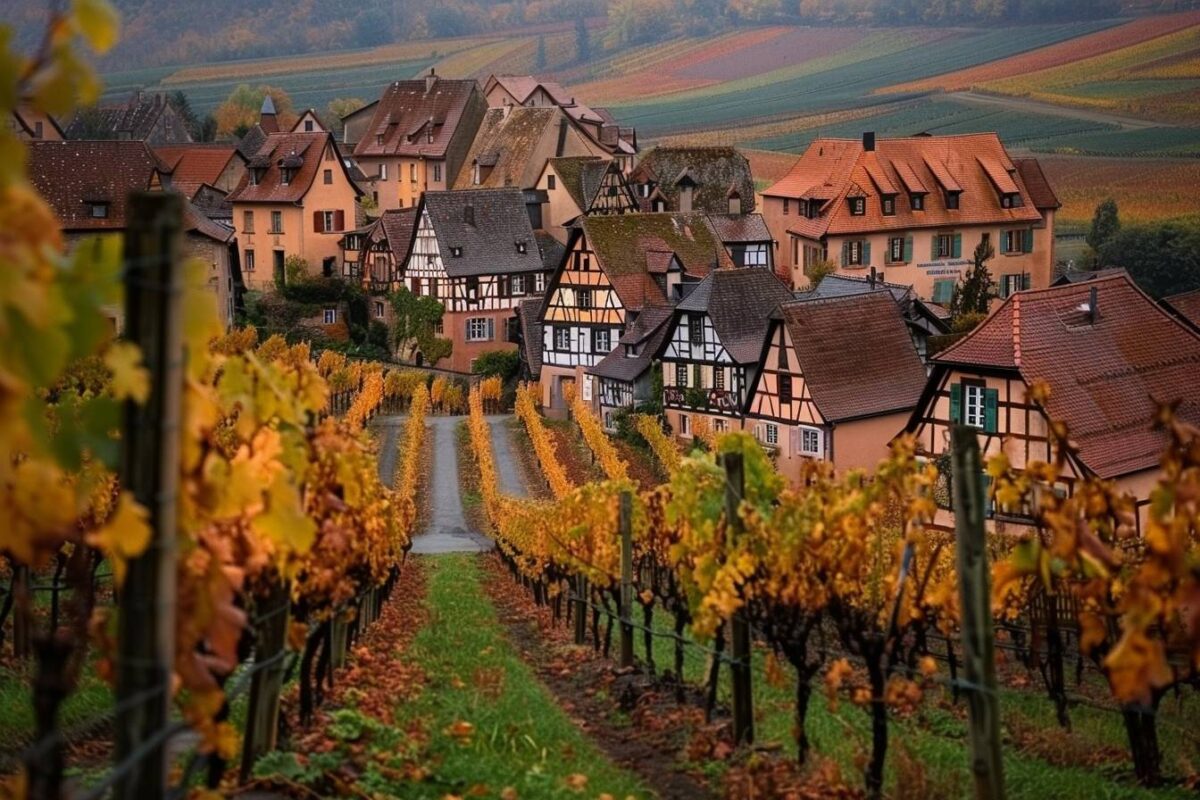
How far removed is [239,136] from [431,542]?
261 feet

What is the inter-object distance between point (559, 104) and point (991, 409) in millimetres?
67584

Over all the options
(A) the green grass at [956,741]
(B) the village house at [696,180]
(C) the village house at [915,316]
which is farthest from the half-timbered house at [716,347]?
(A) the green grass at [956,741]

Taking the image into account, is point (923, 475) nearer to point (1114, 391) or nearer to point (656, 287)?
point (1114, 391)

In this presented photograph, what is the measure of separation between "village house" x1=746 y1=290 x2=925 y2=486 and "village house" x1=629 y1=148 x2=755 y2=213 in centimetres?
3100

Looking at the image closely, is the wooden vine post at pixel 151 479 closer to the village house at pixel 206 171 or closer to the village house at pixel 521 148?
the village house at pixel 521 148

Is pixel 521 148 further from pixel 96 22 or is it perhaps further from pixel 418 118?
pixel 96 22

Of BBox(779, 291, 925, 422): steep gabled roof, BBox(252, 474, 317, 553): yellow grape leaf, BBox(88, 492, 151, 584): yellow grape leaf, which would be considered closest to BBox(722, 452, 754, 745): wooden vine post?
BBox(252, 474, 317, 553): yellow grape leaf

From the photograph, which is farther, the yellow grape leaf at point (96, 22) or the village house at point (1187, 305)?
the village house at point (1187, 305)

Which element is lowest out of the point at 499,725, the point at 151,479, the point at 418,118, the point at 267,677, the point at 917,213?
the point at 499,725

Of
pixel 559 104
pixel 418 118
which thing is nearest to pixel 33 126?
pixel 418 118

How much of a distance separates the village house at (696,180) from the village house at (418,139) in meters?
10.4

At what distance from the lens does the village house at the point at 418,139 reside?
3558 inches

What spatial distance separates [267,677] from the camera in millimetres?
12086

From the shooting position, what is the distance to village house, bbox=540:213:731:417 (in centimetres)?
6706
